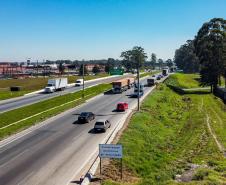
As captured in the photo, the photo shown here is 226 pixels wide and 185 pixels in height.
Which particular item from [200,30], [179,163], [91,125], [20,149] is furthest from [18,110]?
[200,30]

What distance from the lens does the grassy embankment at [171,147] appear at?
23578 mm

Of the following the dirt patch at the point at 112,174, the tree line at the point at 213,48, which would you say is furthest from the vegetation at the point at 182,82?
the dirt patch at the point at 112,174

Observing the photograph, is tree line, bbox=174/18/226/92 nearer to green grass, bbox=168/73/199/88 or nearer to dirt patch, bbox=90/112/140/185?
green grass, bbox=168/73/199/88

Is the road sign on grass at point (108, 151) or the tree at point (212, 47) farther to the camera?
the tree at point (212, 47)

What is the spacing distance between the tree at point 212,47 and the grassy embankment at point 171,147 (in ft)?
83.8

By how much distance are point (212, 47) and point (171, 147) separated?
54654 millimetres

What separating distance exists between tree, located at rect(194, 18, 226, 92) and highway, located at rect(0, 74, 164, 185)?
160 ft

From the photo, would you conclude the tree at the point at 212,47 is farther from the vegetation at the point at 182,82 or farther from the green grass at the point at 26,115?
the green grass at the point at 26,115

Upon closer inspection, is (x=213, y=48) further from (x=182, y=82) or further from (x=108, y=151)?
(x=108, y=151)

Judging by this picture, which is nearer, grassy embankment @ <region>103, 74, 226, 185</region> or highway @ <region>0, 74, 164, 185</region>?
highway @ <region>0, 74, 164, 185</region>

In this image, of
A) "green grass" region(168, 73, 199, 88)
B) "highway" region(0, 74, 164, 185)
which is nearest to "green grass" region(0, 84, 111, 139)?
"highway" region(0, 74, 164, 185)

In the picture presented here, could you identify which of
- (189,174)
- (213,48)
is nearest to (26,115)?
(189,174)

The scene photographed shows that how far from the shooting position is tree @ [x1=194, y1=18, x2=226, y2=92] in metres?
82.1

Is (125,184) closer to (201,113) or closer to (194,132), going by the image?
(194,132)
